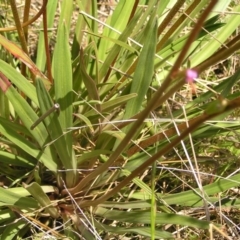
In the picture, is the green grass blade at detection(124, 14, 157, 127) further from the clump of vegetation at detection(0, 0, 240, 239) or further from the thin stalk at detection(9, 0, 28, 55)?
the thin stalk at detection(9, 0, 28, 55)

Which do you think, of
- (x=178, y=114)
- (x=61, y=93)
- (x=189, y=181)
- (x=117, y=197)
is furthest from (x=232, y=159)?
(x=61, y=93)

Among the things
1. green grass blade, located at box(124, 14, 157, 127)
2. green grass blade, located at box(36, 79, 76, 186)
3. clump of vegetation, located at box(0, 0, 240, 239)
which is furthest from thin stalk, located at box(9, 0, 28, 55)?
green grass blade, located at box(124, 14, 157, 127)

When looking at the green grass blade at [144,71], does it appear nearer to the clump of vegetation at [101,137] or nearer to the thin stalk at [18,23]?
the clump of vegetation at [101,137]

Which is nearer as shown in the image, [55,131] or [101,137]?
[55,131]

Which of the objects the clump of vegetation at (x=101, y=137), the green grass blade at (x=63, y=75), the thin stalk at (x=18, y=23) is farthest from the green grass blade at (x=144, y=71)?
the thin stalk at (x=18, y=23)

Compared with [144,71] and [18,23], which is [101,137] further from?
[18,23]

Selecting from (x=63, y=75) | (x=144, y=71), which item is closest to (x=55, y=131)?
(x=63, y=75)

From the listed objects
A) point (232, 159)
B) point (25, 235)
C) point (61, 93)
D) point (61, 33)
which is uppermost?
point (61, 33)

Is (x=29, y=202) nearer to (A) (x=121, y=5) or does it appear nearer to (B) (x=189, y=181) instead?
(B) (x=189, y=181)
